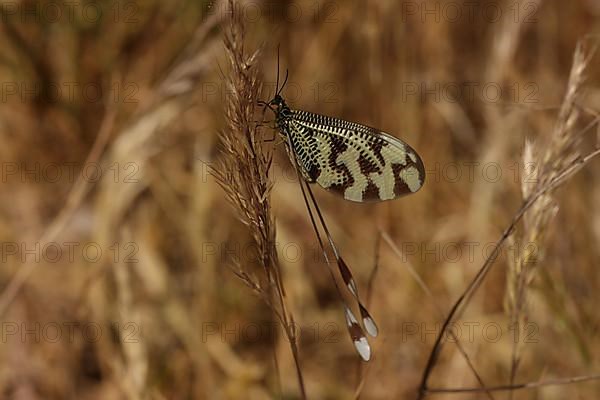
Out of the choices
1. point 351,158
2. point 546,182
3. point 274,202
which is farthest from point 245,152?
point 274,202

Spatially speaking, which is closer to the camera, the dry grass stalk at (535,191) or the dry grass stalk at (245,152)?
the dry grass stalk at (245,152)

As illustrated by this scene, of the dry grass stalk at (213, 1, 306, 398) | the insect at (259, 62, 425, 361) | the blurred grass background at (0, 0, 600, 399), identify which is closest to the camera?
the dry grass stalk at (213, 1, 306, 398)

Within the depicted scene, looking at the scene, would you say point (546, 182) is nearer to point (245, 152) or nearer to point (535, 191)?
point (535, 191)

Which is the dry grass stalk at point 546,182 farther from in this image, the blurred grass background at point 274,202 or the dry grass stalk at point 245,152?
the blurred grass background at point 274,202

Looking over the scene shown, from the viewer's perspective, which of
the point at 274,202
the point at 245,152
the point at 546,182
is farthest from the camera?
the point at 274,202

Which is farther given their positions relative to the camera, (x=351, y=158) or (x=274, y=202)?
(x=274, y=202)

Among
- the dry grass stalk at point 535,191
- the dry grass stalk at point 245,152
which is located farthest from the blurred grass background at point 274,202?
the dry grass stalk at point 245,152

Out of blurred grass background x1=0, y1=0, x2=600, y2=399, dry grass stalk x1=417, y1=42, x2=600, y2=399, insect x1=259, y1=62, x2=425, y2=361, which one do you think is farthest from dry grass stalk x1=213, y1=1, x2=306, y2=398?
blurred grass background x1=0, y1=0, x2=600, y2=399

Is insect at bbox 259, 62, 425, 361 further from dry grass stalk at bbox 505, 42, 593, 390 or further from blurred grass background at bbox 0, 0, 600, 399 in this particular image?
blurred grass background at bbox 0, 0, 600, 399
